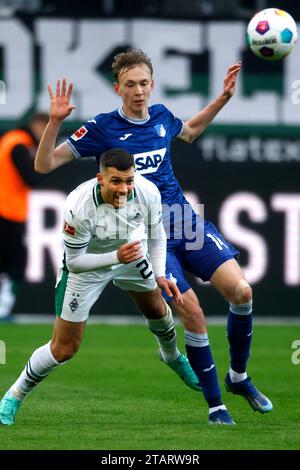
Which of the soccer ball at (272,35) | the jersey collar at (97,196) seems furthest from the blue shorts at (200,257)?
the soccer ball at (272,35)

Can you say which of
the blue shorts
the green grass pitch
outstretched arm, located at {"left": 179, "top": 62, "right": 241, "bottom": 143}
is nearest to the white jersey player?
the blue shorts

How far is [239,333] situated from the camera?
816cm

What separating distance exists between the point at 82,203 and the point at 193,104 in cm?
687

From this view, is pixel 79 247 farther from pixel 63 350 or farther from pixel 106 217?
pixel 63 350

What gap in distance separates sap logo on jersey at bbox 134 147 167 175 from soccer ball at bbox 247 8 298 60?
1.14 metres

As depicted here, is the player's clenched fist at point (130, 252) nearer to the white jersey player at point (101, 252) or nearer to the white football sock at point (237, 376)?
the white jersey player at point (101, 252)

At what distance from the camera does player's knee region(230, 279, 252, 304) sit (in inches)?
312

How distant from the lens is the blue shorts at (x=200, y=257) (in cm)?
809

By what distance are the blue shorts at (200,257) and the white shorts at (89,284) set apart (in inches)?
8.6

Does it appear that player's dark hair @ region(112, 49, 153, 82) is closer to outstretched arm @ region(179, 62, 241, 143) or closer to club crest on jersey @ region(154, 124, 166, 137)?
club crest on jersey @ region(154, 124, 166, 137)

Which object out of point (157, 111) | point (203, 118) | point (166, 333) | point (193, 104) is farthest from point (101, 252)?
point (193, 104)

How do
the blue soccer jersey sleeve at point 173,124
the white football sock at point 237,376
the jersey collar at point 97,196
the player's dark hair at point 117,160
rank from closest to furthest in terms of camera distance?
the player's dark hair at point 117,160 < the jersey collar at point 97,196 < the white football sock at point 237,376 < the blue soccer jersey sleeve at point 173,124
